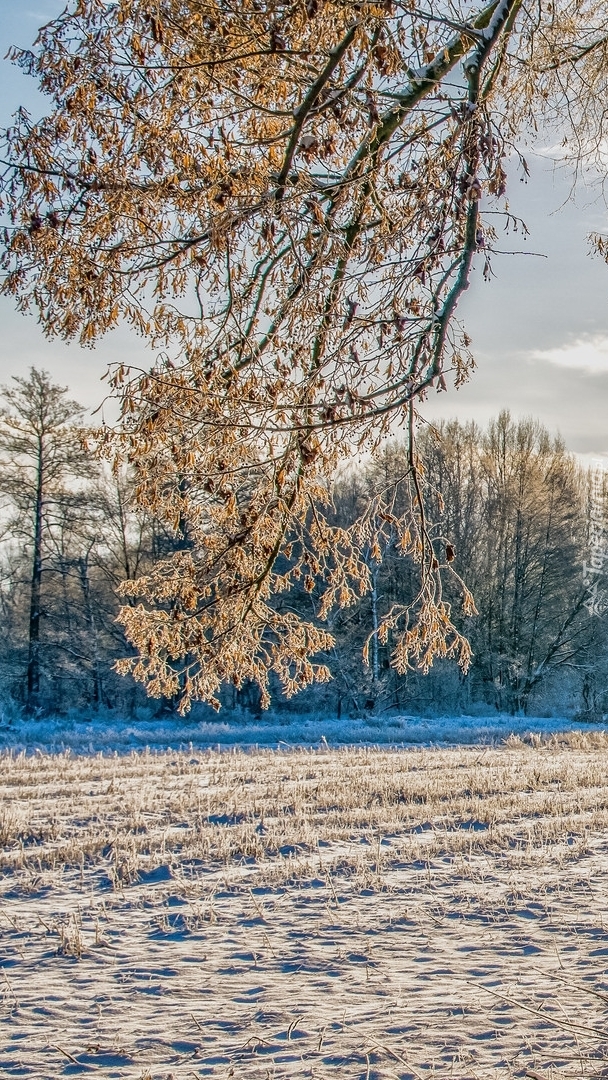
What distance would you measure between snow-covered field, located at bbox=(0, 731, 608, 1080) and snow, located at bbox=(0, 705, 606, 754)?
29.1 feet

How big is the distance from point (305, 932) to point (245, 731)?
18.8 metres

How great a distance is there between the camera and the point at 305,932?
6.42m

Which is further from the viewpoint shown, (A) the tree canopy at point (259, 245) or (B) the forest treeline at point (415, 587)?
(B) the forest treeline at point (415, 587)

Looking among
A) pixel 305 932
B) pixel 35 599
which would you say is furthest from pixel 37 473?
pixel 305 932

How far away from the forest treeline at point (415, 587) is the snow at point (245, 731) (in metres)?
1.49

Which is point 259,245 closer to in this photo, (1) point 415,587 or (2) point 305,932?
(2) point 305,932

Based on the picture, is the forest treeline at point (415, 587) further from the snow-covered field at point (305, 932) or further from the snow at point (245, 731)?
the snow-covered field at point (305, 932)

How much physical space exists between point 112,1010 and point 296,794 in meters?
7.29

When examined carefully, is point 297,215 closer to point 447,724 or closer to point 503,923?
point 503,923

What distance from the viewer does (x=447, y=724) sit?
1107 inches

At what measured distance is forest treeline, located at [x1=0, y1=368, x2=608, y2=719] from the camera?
28.4 m

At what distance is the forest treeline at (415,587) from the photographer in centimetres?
2839

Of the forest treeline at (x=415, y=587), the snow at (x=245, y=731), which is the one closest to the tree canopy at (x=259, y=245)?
the snow at (x=245, y=731)

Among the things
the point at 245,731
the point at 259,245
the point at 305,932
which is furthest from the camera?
the point at 245,731
